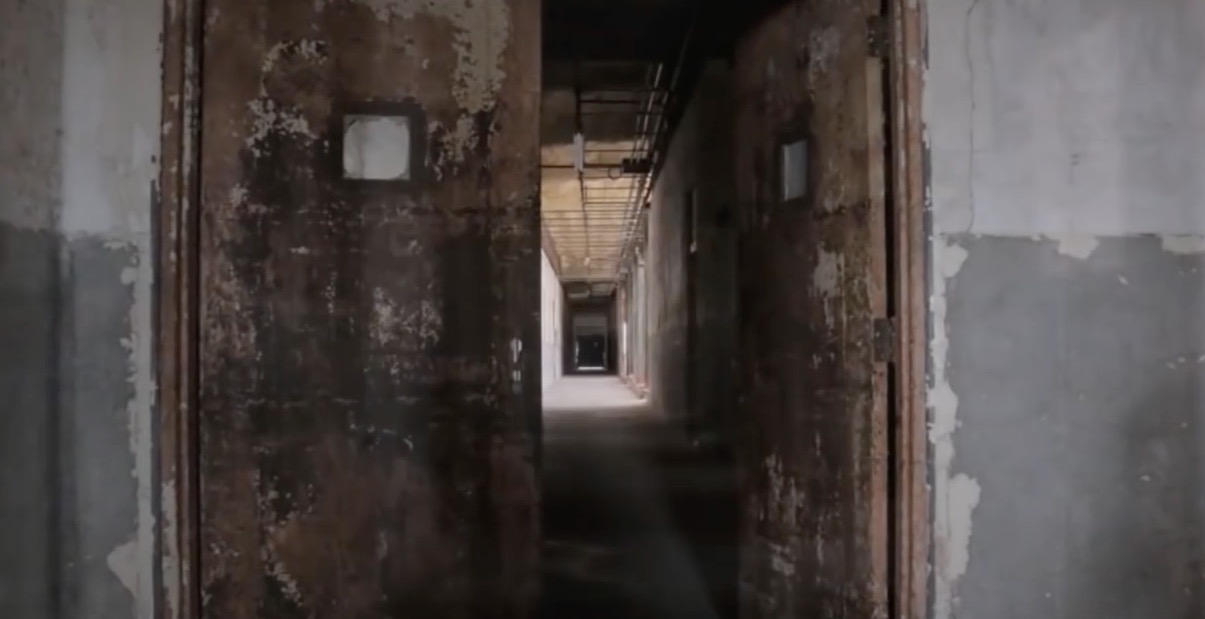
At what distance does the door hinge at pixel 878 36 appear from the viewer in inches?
115

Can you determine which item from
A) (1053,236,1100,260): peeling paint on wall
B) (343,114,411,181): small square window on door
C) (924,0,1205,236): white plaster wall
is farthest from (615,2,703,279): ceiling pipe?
(1053,236,1100,260): peeling paint on wall

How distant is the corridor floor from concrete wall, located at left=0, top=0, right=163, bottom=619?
179 centimetres

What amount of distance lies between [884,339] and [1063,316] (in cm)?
53

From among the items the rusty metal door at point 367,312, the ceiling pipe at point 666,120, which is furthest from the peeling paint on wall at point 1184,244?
the ceiling pipe at point 666,120

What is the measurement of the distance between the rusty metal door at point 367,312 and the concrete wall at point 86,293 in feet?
0.61

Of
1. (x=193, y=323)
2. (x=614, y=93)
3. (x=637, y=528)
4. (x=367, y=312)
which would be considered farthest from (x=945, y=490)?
(x=614, y=93)

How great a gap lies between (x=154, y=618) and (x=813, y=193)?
7.77 feet

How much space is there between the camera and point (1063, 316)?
2869 millimetres

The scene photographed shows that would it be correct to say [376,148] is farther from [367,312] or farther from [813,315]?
[813,315]

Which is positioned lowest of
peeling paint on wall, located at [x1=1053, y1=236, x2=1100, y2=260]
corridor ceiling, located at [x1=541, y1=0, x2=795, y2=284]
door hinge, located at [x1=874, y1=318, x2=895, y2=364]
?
door hinge, located at [x1=874, y1=318, x2=895, y2=364]

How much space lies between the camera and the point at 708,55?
23.5 ft

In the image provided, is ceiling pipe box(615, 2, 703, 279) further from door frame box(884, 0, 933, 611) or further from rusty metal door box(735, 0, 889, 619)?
door frame box(884, 0, 933, 611)

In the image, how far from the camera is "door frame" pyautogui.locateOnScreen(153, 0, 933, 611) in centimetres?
280

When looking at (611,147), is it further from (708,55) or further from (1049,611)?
(1049,611)
